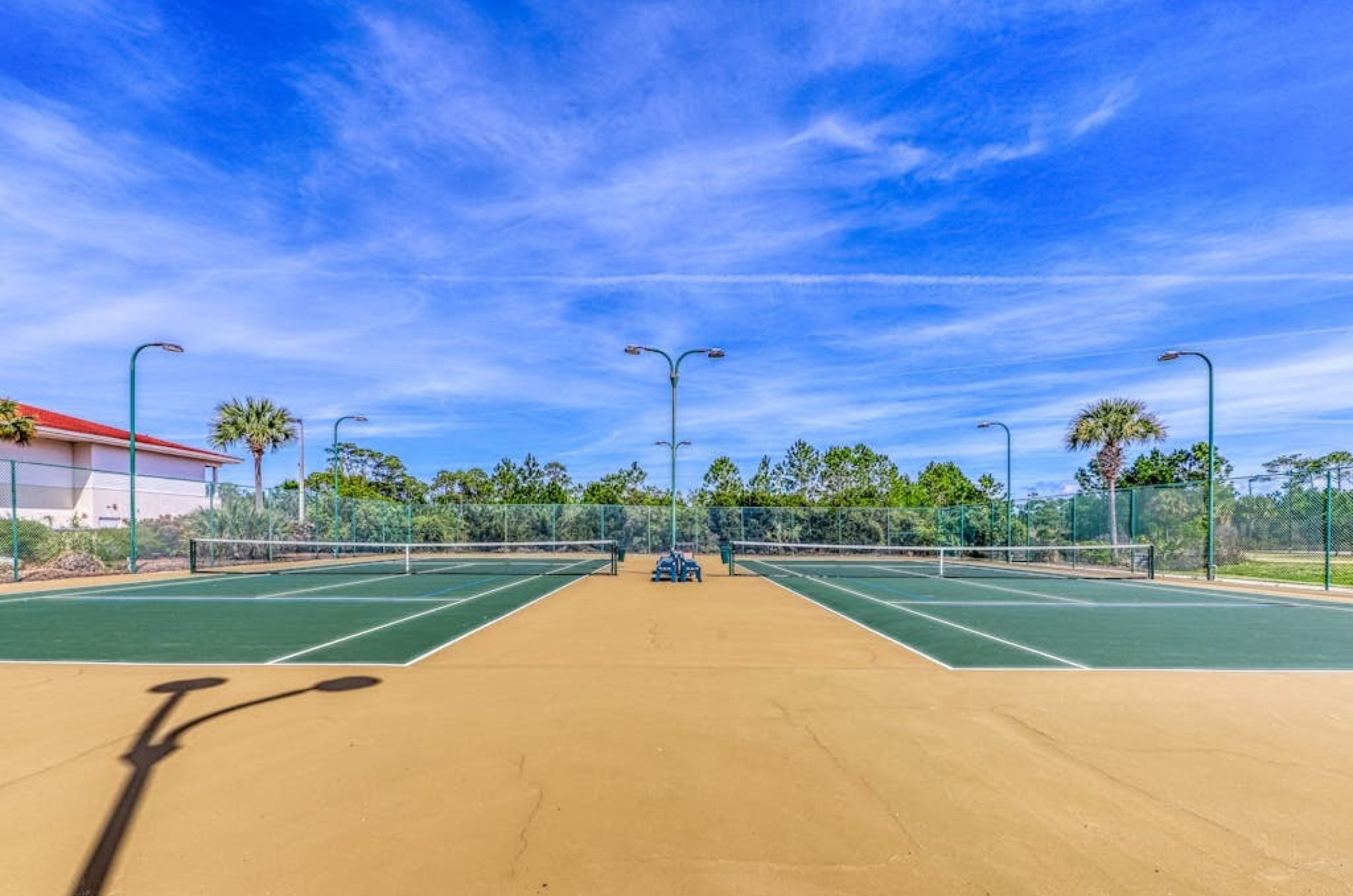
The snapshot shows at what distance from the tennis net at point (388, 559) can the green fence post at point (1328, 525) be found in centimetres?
1914

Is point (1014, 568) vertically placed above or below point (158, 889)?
below

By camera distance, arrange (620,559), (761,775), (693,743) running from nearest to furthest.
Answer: (761,775) < (693,743) < (620,559)

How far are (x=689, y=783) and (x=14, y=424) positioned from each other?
33960 mm

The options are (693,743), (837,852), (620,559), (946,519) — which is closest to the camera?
(837,852)

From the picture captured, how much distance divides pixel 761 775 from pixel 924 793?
0.99 meters

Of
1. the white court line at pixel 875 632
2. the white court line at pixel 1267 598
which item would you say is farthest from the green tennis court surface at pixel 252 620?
the white court line at pixel 1267 598

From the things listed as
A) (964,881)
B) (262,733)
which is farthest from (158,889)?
(964,881)

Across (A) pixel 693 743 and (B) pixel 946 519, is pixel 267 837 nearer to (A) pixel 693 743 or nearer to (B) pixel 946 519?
(A) pixel 693 743

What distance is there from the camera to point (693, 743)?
5352 millimetres

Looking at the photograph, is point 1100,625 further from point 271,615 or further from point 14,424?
point 14,424

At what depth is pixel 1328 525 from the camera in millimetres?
19484

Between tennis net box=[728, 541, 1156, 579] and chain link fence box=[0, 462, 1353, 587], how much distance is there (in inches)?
29.8

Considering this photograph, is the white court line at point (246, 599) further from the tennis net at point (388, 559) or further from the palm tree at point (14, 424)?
the palm tree at point (14, 424)

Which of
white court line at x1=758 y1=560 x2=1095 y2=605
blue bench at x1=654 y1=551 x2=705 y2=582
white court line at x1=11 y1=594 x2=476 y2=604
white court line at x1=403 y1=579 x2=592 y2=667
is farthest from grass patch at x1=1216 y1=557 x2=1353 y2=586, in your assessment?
white court line at x1=11 y1=594 x2=476 y2=604
